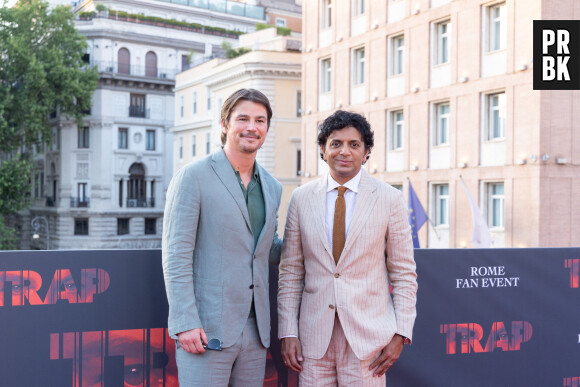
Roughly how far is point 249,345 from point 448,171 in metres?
24.5

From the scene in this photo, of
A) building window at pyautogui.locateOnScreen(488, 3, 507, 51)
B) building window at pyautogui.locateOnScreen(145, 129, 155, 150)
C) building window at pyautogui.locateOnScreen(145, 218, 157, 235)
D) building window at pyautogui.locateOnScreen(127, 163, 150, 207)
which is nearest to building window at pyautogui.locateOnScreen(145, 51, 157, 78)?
building window at pyautogui.locateOnScreen(145, 129, 155, 150)

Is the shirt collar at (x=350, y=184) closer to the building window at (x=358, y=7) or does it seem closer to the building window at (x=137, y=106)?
the building window at (x=358, y=7)

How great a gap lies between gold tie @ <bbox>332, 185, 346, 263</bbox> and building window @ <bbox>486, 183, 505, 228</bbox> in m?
22.2

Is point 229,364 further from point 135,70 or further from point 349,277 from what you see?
point 135,70

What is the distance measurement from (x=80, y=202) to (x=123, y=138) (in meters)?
6.37

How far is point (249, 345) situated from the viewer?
404 centimetres

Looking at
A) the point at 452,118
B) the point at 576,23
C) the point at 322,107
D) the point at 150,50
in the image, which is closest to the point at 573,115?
the point at 576,23

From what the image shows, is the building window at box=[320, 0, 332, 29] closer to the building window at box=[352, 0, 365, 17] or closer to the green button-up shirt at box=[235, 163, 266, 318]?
the building window at box=[352, 0, 365, 17]

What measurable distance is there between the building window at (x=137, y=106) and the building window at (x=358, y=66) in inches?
1136

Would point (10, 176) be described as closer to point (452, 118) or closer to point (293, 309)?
point (452, 118)

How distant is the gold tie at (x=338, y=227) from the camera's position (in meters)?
4.13

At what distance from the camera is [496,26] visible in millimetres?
25812

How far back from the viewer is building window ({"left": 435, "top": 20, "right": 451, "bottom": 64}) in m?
28.2

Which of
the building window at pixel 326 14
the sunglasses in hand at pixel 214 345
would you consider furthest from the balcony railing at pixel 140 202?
the sunglasses in hand at pixel 214 345
